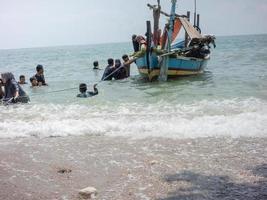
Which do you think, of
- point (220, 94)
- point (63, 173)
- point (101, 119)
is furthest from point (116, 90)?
point (63, 173)

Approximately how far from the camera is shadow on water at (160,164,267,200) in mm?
4113

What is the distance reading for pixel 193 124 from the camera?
755 centimetres

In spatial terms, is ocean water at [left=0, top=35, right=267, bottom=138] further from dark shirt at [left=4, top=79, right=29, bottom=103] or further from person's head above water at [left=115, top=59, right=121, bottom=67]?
person's head above water at [left=115, top=59, right=121, bottom=67]

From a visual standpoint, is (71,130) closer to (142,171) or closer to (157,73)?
(142,171)

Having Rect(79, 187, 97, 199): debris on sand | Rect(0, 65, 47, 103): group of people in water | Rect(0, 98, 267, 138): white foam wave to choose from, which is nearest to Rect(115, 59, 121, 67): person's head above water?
Rect(0, 65, 47, 103): group of people in water

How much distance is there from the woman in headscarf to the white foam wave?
58 cm

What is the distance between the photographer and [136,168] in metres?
5.14

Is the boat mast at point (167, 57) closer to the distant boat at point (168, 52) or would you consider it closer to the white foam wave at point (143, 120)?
the distant boat at point (168, 52)

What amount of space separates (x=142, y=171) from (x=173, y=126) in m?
2.62

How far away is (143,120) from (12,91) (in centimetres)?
537

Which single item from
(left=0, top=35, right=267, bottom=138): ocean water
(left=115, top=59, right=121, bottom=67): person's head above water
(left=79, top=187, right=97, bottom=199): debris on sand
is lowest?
(left=0, top=35, right=267, bottom=138): ocean water

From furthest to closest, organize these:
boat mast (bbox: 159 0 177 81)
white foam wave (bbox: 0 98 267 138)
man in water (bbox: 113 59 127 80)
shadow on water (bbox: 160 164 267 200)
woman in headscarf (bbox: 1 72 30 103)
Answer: man in water (bbox: 113 59 127 80) → boat mast (bbox: 159 0 177 81) → woman in headscarf (bbox: 1 72 30 103) → white foam wave (bbox: 0 98 267 138) → shadow on water (bbox: 160 164 267 200)

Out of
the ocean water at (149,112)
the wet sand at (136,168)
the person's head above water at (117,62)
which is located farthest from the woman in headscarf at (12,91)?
the person's head above water at (117,62)

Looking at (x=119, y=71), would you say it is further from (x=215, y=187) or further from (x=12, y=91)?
(x=215, y=187)
